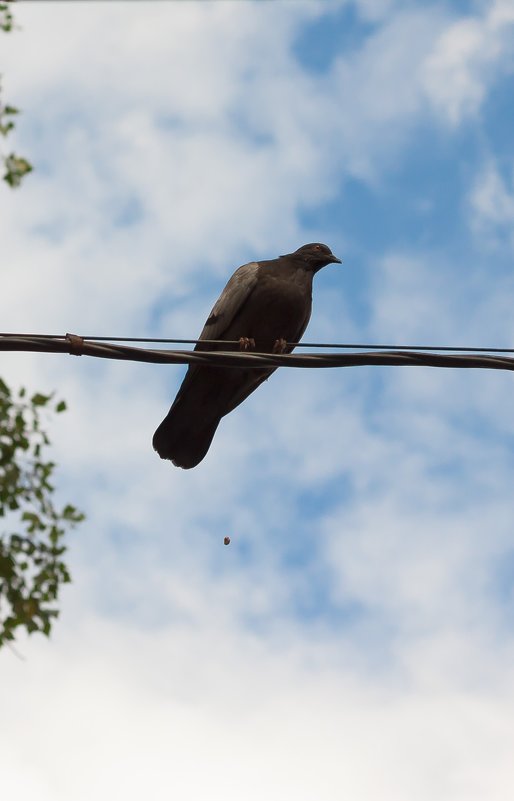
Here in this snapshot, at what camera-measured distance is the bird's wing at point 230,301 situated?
28.6 ft

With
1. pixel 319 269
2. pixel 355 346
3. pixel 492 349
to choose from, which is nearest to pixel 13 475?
pixel 355 346

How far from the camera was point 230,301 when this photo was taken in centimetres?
875

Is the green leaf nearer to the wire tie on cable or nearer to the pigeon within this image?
the wire tie on cable

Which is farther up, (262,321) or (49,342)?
(262,321)

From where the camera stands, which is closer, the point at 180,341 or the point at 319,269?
the point at 180,341

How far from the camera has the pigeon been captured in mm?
8688

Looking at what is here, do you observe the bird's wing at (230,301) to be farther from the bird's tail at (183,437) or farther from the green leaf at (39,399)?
the green leaf at (39,399)

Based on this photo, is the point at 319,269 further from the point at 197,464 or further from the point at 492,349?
the point at 492,349

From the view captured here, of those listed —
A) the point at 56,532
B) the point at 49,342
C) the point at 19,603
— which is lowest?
the point at 19,603

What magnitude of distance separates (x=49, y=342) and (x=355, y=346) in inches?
57.9

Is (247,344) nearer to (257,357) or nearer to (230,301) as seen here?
(230,301)

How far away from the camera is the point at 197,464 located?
350 inches

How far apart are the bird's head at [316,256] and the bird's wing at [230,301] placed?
0.46 meters

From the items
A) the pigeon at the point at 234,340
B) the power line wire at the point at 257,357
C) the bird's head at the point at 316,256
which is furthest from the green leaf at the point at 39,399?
the bird's head at the point at 316,256
